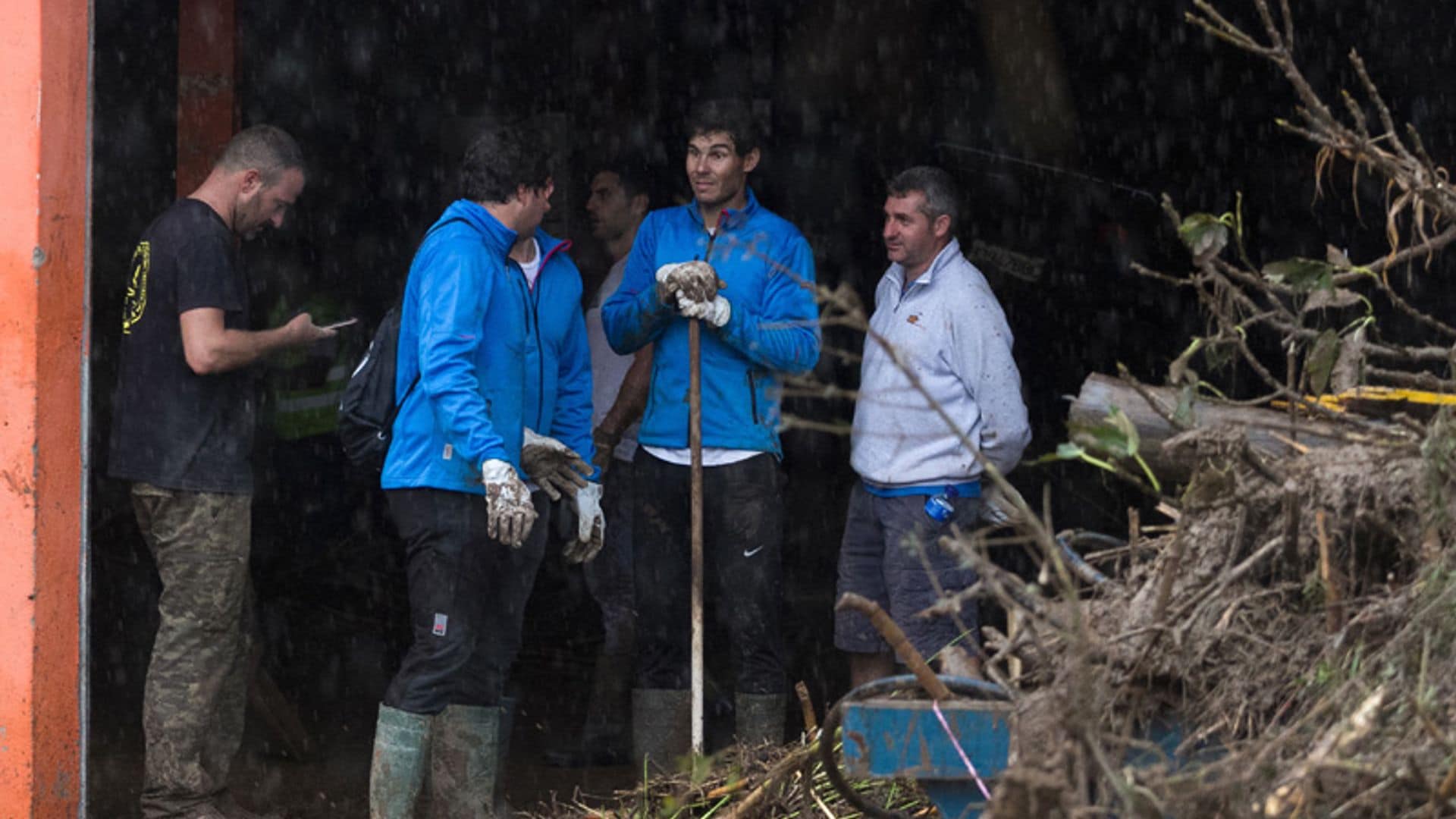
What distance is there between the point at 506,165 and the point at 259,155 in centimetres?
78

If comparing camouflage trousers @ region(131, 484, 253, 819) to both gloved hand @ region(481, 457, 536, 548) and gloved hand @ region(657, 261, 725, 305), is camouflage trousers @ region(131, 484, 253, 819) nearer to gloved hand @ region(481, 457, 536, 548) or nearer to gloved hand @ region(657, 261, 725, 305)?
gloved hand @ region(481, 457, 536, 548)

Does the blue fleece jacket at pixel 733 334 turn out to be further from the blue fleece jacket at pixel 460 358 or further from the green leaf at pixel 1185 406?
the green leaf at pixel 1185 406

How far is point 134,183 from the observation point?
10188 millimetres

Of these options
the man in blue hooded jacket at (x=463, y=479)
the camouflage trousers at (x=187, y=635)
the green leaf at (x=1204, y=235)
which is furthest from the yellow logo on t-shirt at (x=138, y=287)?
the green leaf at (x=1204, y=235)

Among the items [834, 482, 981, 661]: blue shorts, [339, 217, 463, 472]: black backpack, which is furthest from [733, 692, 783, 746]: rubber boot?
[339, 217, 463, 472]: black backpack

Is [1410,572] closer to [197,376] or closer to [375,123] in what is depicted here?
[197,376]

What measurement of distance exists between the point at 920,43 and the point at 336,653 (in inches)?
193

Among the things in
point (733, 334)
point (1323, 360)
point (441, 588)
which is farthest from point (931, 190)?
point (1323, 360)

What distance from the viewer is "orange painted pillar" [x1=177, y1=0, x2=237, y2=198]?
6.50 m

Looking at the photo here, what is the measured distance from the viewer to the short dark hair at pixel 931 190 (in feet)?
17.9

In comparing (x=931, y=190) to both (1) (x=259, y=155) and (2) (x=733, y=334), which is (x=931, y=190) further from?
(1) (x=259, y=155)

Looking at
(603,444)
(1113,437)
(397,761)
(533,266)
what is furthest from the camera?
(603,444)

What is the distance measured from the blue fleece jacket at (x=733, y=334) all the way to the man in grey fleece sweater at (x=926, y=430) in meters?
0.27

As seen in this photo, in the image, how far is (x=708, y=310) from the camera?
17.0 feet
